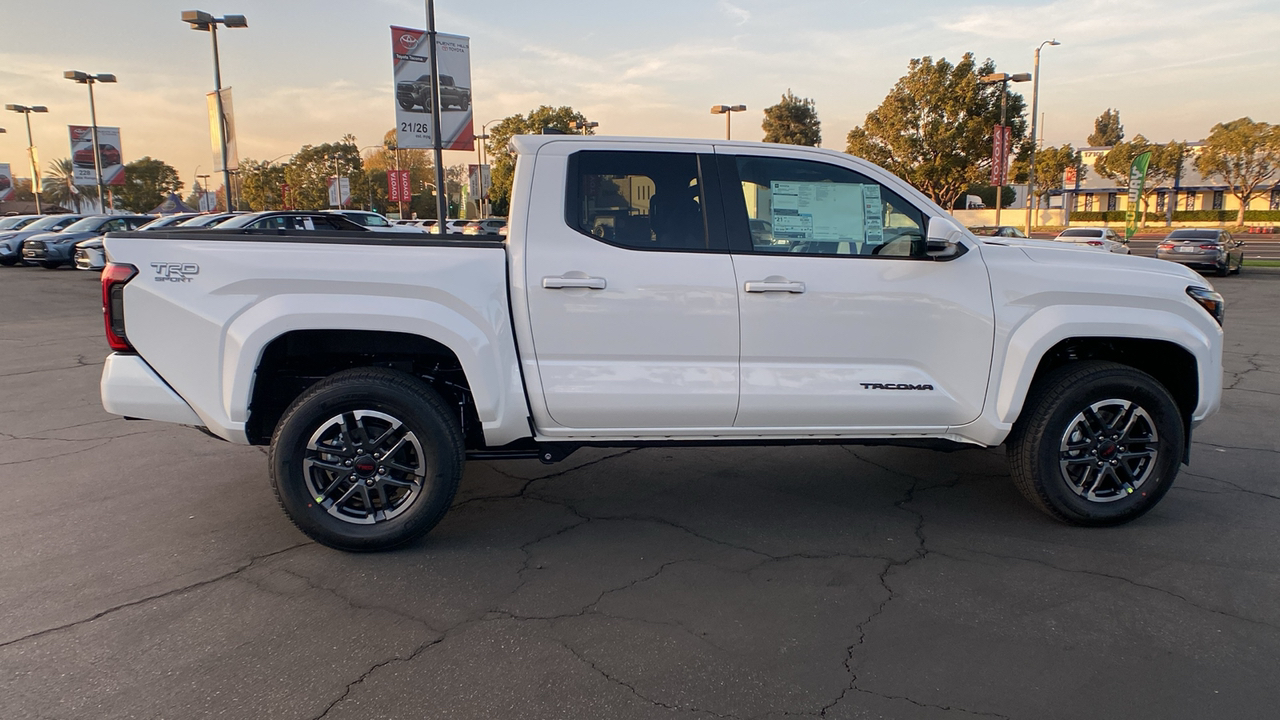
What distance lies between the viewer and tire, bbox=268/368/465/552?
12.6 ft

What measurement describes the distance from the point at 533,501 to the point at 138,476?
2706mm

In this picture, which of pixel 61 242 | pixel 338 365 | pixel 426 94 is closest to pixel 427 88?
pixel 426 94

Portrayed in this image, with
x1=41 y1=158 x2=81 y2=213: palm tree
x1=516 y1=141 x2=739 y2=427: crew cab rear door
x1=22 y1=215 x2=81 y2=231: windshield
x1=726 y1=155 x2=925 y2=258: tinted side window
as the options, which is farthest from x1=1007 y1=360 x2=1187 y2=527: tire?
x1=41 y1=158 x2=81 y2=213: palm tree

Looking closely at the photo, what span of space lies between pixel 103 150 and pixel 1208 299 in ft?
137

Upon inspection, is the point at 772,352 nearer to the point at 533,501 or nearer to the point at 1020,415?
the point at 1020,415

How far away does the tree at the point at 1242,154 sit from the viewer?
46.5m

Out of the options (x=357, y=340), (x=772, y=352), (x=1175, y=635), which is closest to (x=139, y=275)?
(x=357, y=340)

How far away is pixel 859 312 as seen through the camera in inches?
158

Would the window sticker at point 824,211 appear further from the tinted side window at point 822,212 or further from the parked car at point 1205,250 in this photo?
the parked car at point 1205,250

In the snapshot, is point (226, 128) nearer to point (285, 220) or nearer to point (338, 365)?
point (285, 220)

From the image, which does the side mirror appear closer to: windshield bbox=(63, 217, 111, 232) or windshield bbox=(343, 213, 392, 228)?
windshield bbox=(343, 213, 392, 228)

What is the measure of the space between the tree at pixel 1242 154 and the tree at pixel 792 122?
81.7ft

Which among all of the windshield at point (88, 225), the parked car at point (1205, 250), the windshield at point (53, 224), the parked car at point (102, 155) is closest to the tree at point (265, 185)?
the parked car at point (102, 155)

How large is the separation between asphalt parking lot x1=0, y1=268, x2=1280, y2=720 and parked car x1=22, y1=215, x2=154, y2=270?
23.5m
